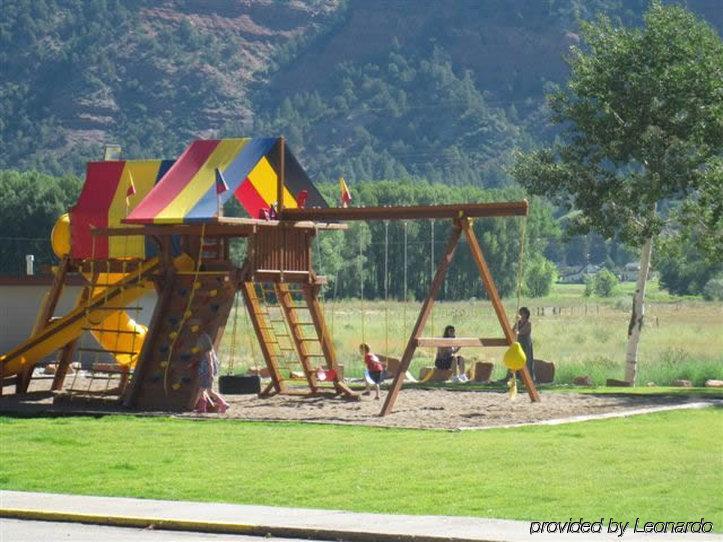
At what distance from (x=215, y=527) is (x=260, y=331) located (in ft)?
49.3

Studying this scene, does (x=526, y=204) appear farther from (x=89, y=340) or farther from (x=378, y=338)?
(x=378, y=338)

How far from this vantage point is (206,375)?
27.7m

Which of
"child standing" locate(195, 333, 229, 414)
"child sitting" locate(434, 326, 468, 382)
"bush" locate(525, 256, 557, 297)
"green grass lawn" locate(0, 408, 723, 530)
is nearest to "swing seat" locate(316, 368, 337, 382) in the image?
"child standing" locate(195, 333, 229, 414)

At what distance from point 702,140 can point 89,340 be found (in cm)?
1737

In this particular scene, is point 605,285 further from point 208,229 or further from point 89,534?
point 89,534

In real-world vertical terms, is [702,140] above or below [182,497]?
above

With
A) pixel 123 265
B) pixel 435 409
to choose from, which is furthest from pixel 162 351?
pixel 435 409

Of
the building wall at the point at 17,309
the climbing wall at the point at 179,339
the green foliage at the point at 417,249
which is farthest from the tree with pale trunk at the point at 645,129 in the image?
the green foliage at the point at 417,249

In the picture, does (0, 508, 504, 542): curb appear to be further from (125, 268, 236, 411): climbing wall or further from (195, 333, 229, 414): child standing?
(125, 268, 236, 411): climbing wall

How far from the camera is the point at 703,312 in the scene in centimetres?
9975

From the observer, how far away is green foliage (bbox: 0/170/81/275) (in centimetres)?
11212

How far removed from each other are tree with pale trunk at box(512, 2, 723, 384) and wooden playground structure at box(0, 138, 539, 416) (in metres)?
7.33

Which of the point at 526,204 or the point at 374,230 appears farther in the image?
the point at 374,230

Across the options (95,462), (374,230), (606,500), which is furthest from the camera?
(374,230)
